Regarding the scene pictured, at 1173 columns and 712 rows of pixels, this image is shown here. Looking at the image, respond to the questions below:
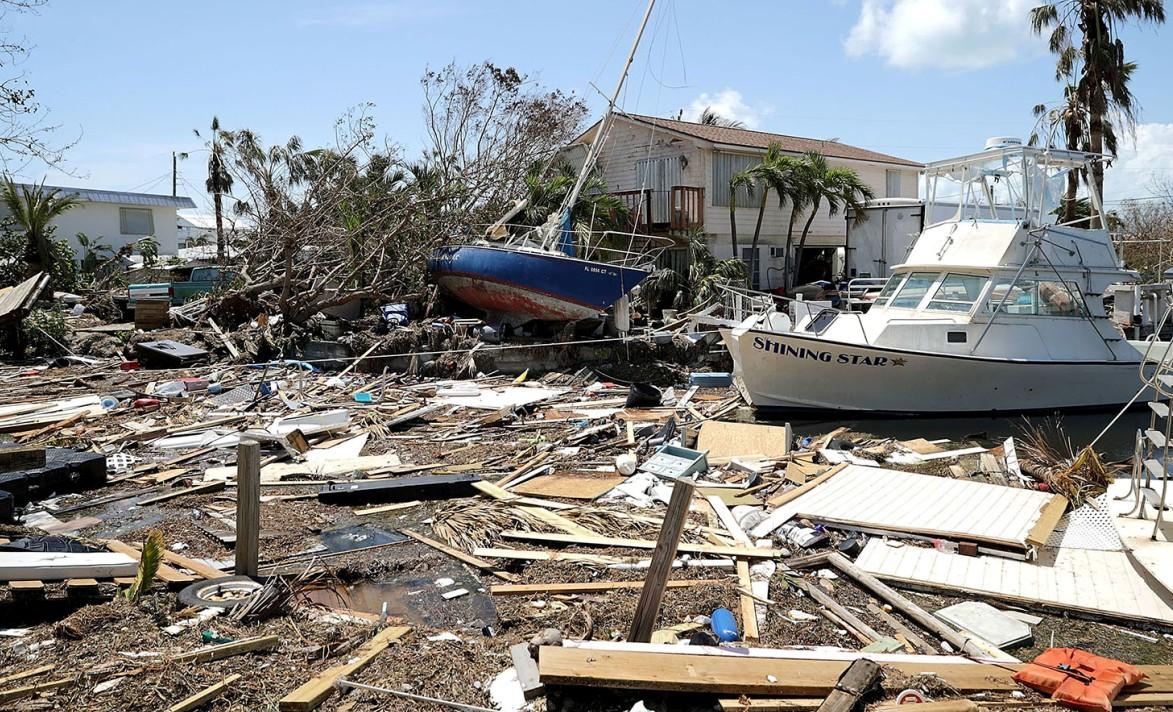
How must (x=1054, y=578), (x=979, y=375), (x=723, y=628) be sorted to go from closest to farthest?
(x=723, y=628), (x=1054, y=578), (x=979, y=375)

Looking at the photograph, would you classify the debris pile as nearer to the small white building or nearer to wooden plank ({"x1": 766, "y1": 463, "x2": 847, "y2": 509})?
wooden plank ({"x1": 766, "y1": 463, "x2": 847, "y2": 509})

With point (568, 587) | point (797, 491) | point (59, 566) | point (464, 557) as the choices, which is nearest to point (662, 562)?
point (568, 587)

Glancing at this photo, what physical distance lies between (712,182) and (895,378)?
43.3 ft

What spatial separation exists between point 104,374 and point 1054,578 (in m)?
16.0

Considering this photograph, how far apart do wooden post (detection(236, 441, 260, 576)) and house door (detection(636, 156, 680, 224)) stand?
20.5 m

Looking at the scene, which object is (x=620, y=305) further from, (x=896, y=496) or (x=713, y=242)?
(x=896, y=496)

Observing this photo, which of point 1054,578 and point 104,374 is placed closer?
point 1054,578

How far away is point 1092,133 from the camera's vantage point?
21.1 m

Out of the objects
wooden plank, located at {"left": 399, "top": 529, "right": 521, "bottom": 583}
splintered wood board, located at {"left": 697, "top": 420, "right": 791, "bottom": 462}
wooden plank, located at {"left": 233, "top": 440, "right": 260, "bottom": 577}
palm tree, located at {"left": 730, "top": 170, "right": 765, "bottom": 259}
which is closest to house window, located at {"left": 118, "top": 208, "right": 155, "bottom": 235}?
palm tree, located at {"left": 730, "top": 170, "right": 765, "bottom": 259}

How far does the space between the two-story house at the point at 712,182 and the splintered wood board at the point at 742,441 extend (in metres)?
14.1

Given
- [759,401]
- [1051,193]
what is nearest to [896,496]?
[759,401]

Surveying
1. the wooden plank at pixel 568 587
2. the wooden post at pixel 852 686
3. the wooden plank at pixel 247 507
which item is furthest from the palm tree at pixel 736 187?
the wooden post at pixel 852 686

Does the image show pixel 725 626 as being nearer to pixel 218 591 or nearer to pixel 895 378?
pixel 218 591

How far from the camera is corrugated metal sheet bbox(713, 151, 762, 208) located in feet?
82.9
